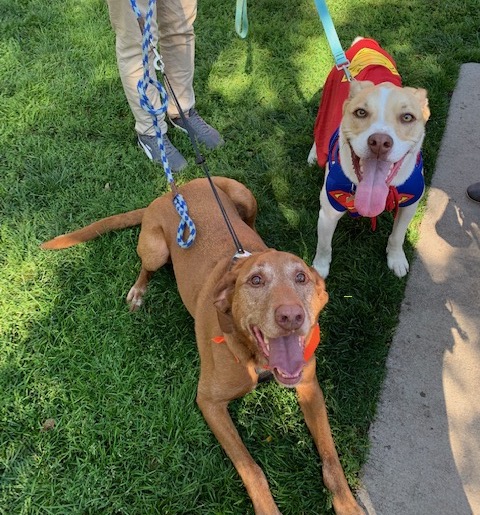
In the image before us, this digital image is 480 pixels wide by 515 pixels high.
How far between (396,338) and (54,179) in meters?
3.08

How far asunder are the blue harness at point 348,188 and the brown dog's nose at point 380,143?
0.32 meters

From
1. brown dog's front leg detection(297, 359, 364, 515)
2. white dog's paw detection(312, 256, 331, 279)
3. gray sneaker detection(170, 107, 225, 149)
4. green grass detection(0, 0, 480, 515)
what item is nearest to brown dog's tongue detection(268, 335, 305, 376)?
brown dog's front leg detection(297, 359, 364, 515)

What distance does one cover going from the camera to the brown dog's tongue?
242 cm

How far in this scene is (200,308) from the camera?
9.75 ft

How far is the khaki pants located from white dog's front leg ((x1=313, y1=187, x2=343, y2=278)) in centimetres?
170

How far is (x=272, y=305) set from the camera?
2281 millimetres

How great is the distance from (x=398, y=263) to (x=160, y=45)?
2.71m

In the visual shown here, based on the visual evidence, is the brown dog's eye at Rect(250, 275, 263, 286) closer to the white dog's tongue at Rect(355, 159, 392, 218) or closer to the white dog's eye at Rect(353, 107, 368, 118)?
the white dog's tongue at Rect(355, 159, 392, 218)

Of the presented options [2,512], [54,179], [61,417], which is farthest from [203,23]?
[2,512]

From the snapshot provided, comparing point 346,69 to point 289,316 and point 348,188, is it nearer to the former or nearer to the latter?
point 348,188

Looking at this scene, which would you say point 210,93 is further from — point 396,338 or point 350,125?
point 396,338

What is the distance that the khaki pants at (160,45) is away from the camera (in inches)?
148

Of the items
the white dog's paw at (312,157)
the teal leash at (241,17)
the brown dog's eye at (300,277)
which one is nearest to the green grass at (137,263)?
the white dog's paw at (312,157)

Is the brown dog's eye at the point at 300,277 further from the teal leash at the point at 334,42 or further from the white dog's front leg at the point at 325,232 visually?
the teal leash at the point at 334,42
